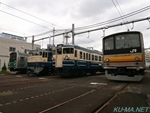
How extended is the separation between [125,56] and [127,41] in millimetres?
1134

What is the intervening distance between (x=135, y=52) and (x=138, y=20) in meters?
5.96

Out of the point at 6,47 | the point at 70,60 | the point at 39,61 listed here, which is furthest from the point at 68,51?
the point at 6,47

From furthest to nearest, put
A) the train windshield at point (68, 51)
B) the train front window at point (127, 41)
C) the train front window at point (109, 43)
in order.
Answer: the train windshield at point (68, 51) < the train front window at point (109, 43) < the train front window at point (127, 41)

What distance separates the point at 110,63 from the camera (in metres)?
11.1

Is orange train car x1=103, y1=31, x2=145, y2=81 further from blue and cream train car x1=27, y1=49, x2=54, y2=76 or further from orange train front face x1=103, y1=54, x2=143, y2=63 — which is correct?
blue and cream train car x1=27, y1=49, x2=54, y2=76

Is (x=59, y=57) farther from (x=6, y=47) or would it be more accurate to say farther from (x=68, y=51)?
(x=6, y=47)

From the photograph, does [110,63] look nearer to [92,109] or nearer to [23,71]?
[92,109]

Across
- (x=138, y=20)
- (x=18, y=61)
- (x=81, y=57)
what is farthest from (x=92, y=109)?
(x=18, y=61)

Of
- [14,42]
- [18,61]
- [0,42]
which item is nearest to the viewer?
[18,61]

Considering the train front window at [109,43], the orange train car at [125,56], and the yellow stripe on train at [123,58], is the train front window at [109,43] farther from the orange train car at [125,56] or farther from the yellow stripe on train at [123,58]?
the yellow stripe on train at [123,58]

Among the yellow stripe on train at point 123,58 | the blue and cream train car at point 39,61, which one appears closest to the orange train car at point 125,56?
the yellow stripe on train at point 123,58

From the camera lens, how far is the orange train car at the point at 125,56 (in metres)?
10.00

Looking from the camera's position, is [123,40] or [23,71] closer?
[123,40]

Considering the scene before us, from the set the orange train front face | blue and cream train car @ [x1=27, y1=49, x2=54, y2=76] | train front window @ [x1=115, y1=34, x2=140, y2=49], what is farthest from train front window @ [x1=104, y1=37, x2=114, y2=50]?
blue and cream train car @ [x1=27, y1=49, x2=54, y2=76]
